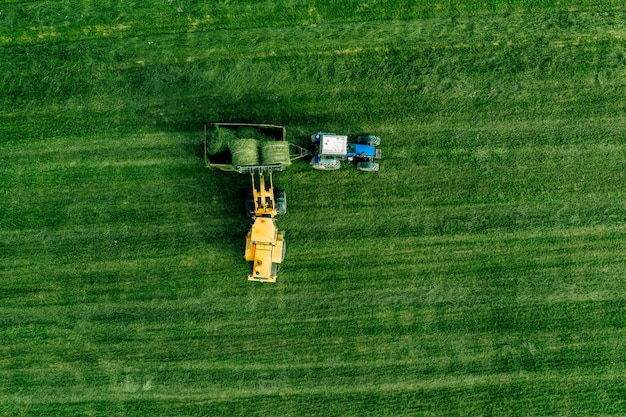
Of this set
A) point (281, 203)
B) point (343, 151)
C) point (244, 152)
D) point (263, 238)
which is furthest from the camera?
point (281, 203)

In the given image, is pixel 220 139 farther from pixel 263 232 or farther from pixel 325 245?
pixel 325 245

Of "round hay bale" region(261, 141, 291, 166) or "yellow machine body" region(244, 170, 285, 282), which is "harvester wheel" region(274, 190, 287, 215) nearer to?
"yellow machine body" region(244, 170, 285, 282)

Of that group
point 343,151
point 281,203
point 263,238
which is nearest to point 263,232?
point 263,238

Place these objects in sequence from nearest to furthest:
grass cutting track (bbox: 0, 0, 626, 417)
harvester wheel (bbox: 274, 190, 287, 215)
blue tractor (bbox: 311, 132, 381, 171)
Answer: blue tractor (bbox: 311, 132, 381, 171), harvester wheel (bbox: 274, 190, 287, 215), grass cutting track (bbox: 0, 0, 626, 417)

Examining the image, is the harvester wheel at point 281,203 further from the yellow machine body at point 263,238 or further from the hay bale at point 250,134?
the hay bale at point 250,134

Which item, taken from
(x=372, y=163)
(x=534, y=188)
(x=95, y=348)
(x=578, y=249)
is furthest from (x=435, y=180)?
(x=95, y=348)

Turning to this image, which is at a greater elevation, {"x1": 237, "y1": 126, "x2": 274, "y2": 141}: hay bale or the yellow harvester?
{"x1": 237, "y1": 126, "x2": 274, "y2": 141}: hay bale

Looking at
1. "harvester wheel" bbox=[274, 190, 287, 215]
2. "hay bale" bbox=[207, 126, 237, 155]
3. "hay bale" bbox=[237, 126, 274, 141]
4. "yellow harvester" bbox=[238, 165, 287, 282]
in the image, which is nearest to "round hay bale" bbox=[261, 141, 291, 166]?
"yellow harvester" bbox=[238, 165, 287, 282]

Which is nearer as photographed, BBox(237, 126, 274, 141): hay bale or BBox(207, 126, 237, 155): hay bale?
BBox(207, 126, 237, 155): hay bale
